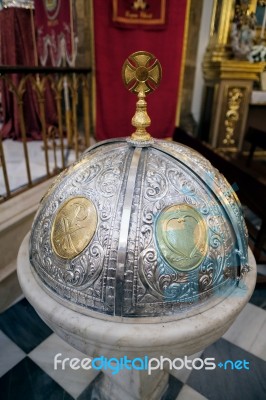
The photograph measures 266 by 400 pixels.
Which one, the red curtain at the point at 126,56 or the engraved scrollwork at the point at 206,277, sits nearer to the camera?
the engraved scrollwork at the point at 206,277

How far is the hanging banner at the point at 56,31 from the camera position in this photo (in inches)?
118

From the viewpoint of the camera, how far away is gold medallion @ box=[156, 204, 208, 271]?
35.7 inches

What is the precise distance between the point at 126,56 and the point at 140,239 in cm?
339

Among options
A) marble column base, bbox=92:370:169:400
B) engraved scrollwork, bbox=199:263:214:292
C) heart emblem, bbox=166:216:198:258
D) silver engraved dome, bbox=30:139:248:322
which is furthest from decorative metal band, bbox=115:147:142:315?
marble column base, bbox=92:370:169:400

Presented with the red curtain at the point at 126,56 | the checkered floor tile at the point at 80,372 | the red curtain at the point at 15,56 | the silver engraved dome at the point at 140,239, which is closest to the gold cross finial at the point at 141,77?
the silver engraved dome at the point at 140,239

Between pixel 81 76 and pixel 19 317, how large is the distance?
2.19 metres

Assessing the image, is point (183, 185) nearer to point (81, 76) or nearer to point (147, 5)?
point (81, 76)

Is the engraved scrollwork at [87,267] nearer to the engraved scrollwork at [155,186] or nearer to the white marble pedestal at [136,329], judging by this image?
the white marble pedestal at [136,329]

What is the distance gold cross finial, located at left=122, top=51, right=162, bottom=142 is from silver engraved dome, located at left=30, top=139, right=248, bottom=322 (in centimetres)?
8

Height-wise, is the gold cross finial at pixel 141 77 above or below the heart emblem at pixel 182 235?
above

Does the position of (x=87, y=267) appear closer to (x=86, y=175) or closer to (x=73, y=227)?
(x=73, y=227)

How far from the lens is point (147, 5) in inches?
138

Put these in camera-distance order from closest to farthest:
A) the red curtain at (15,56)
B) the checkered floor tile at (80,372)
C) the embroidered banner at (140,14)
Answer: the checkered floor tile at (80,372) < the embroidered banner at (140,14) < the red curtain at (15,56)

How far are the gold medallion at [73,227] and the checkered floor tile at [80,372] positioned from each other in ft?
3.00
